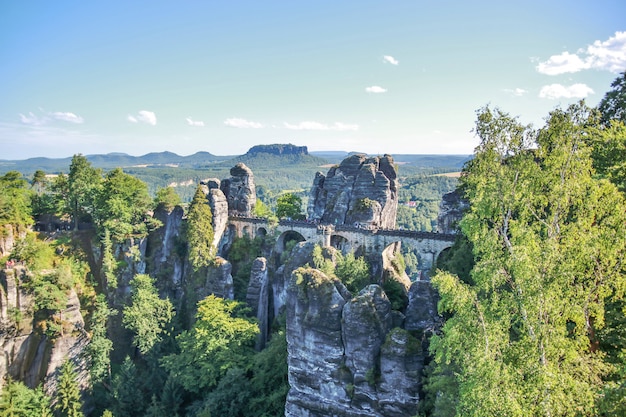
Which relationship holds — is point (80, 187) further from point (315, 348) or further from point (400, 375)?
point (400, 375)

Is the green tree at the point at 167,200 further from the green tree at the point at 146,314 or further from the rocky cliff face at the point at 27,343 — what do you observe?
the rocky cliff face at the point at 27,343

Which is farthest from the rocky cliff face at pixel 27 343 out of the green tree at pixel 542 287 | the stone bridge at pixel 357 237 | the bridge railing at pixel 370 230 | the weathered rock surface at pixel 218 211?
the green tree at pixel 542 287

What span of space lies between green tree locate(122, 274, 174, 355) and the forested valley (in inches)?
6.1

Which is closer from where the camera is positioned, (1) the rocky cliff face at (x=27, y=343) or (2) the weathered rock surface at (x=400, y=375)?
(2) the weathered rock surface at (x=400, y=375)

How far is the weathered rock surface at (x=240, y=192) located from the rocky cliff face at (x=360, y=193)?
779 cm

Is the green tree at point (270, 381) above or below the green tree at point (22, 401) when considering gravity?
above

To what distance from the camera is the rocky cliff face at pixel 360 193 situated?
38500 millimetres

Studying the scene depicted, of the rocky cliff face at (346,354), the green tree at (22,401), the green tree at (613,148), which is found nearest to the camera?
the green tree at (613,148)

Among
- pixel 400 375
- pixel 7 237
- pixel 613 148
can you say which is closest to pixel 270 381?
pixel 400 375

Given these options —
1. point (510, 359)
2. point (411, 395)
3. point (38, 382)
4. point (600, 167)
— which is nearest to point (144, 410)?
point (38, 382)

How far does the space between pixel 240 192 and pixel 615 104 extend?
3459 centimetres

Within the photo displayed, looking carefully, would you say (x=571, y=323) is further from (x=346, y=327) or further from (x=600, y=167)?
(x=346, y=327)

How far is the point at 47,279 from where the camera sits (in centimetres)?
3359

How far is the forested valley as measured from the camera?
11.6 m
